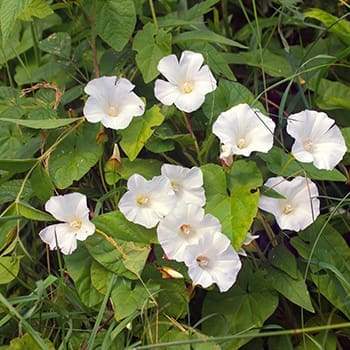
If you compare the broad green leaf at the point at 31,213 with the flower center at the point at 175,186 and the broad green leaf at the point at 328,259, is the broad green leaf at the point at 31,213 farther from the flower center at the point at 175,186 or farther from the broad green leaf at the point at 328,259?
the broad green leaf at the point at 328,259

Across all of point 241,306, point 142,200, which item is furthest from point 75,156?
point 241,306

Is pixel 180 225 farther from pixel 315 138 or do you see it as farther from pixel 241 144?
pixel 315 138

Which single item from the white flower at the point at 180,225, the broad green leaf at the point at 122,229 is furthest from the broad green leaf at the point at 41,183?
the white flower at the point at 180,225

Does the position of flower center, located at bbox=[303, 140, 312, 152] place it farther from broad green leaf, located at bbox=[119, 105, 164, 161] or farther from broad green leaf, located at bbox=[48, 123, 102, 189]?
A: broad green leaf, located at bbox=[48, 123, 102, 189]

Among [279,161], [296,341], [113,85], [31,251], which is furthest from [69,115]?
[296,341]

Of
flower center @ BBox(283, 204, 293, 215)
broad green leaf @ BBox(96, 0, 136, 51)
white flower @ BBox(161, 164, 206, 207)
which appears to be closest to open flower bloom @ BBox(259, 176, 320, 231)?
flower center @ BBox(283, 204, 293, 215)
